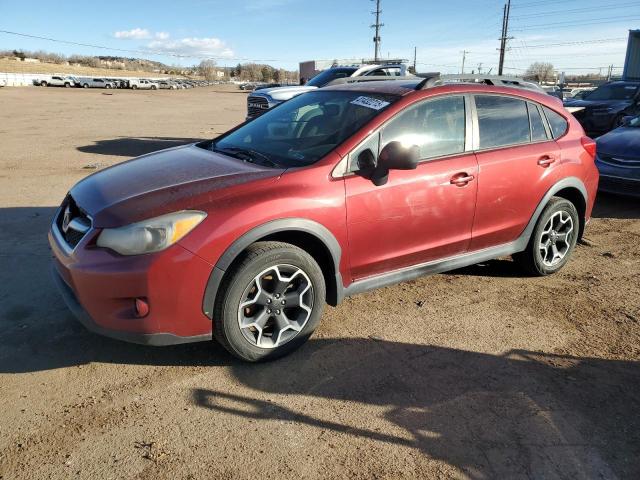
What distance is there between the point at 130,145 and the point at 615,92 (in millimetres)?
13649

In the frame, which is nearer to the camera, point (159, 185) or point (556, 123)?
point (159, 185)

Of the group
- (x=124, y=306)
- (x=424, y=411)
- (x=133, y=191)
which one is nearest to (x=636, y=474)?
(x=424, y=411)

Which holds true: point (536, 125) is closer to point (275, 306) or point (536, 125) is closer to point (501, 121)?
point (501, 121)

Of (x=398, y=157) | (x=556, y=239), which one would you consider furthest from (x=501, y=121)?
(x=398, y=157)

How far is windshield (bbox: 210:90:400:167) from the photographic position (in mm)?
3562

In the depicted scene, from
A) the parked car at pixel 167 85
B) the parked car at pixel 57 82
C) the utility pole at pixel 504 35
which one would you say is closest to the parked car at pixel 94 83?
the parked car at pixel 57 82

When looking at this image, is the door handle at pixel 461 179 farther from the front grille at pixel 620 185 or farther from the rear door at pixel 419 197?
the front grille at pixel 620 185

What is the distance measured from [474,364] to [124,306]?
2204 mm

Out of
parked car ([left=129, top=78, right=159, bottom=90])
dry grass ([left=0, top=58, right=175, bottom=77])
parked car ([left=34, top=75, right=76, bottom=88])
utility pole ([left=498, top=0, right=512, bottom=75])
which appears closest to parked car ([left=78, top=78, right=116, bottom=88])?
parked car ([left=34, top=75, right=76, bottom=88])

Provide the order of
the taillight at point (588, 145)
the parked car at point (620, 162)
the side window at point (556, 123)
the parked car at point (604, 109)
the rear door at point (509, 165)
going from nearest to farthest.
→ the rear door at point (509, 165), the side window at point (556, 123), the taillight at point (588, 145), the parked car at point (620, 162), the parked car at point (604, 109)

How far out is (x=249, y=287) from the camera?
303 centimetres

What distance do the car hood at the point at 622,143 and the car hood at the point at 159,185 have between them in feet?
20.6

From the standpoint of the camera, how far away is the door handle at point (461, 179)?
3.77 m

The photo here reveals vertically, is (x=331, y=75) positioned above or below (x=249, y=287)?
above
